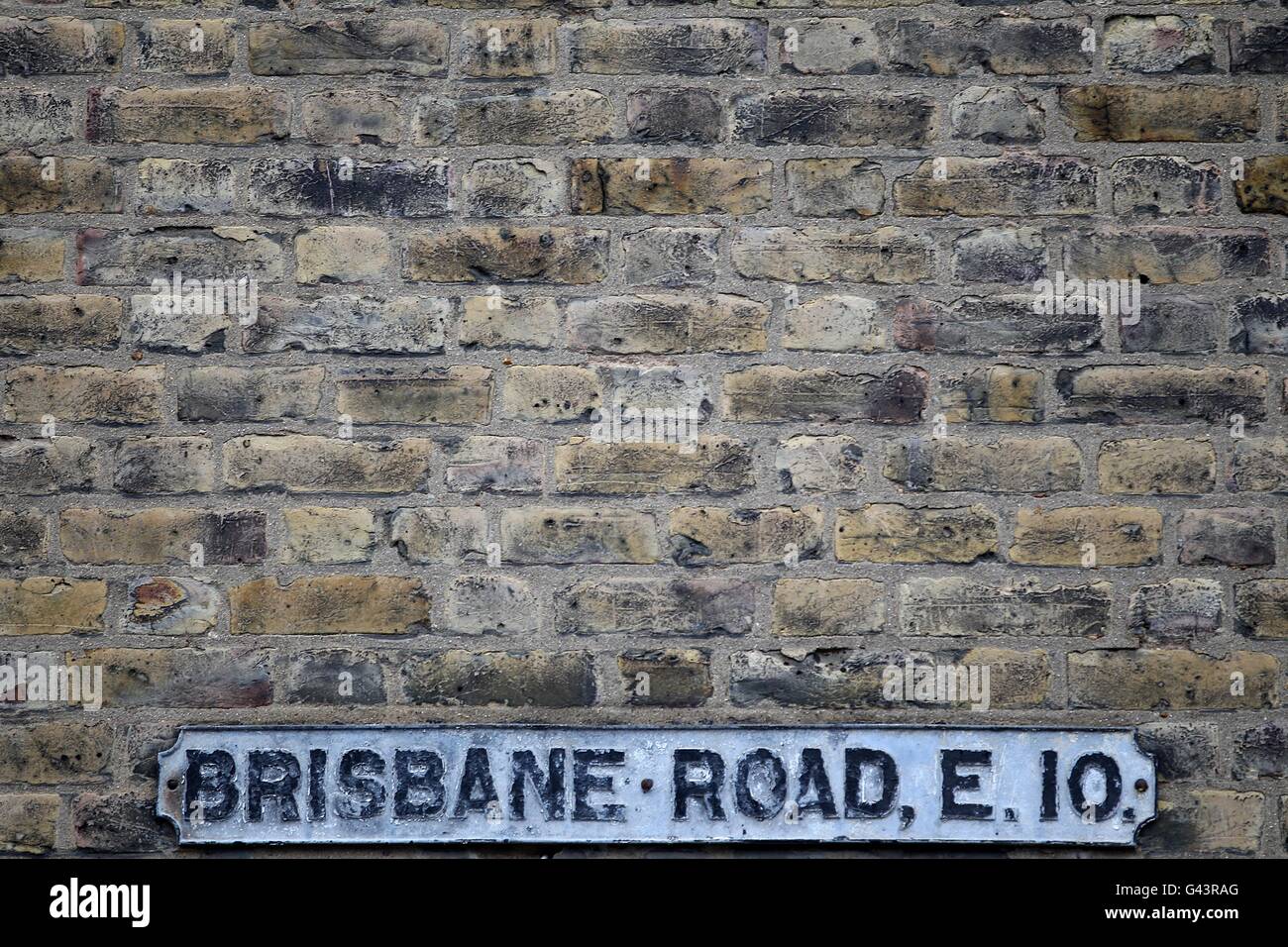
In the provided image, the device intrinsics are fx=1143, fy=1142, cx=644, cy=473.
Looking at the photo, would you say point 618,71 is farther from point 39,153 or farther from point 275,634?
point 275,634

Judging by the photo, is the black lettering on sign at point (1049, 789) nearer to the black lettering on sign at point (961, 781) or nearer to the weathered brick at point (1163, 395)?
the black lettering on sign at point (961, 781)

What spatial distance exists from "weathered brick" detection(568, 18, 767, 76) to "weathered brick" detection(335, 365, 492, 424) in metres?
0.52

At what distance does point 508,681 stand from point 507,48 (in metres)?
0.99

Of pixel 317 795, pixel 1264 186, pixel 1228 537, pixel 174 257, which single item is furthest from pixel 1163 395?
pixel 174 257

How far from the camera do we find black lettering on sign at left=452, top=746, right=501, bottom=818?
1.74 metres

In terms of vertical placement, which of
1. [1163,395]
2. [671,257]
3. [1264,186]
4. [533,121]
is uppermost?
[533,121]

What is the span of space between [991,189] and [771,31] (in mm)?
424

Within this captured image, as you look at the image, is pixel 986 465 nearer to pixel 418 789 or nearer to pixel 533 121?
pixel 533 121

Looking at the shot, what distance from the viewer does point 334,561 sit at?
1.78 metres

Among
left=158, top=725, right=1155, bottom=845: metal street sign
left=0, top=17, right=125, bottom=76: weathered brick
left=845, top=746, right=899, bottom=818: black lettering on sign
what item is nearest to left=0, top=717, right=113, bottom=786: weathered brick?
left=158, top=725, right=1155, bottom=845: metal street sign

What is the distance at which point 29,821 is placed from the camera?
5.81 ft

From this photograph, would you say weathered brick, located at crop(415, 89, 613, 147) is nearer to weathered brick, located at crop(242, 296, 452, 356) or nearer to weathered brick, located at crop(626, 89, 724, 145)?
weathered brick, located at crop(626, 89, 724, 145)

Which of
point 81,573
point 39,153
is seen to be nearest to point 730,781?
point 81,573

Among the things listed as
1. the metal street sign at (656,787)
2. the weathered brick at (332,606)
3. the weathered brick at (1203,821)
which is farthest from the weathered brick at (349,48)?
the weathered brick at (1203,821)
